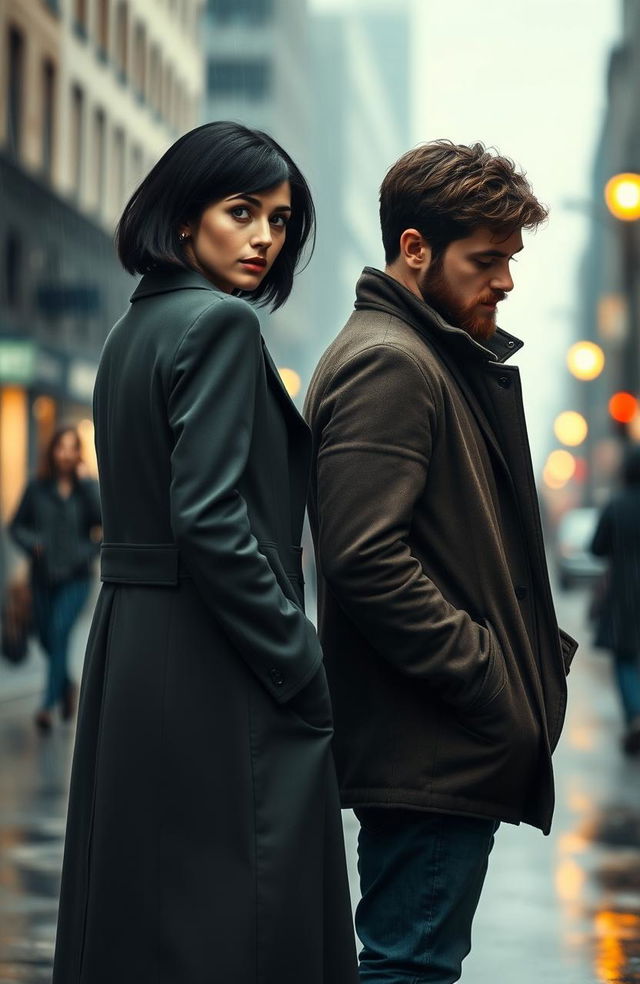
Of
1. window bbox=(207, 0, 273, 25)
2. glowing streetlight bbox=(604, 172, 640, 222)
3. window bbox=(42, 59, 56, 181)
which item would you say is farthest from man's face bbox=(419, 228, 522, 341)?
window bbox=(207, 0, 273, 25)

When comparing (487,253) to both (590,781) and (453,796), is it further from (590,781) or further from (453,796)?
(590,781)

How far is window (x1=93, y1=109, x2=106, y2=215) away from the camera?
3844 cm

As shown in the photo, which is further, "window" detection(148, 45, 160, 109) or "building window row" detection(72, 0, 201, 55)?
"window" detection(148, 45, 160, 109)

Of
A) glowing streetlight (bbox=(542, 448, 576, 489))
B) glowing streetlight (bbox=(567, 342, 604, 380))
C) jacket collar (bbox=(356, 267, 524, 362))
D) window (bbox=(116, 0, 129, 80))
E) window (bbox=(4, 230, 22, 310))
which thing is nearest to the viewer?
jacket collar (bbox=(356, 267, 524, 362))

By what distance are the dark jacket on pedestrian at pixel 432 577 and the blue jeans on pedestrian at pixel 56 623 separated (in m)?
8.61

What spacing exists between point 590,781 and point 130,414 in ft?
24.3

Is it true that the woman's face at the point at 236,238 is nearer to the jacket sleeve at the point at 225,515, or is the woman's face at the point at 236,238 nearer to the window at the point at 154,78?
the jacket sleeve at the point at 225,515

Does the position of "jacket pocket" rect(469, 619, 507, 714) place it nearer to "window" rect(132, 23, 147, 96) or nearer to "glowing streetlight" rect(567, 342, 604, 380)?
"glowing streetlight" rect(567, 342, 604, 380)

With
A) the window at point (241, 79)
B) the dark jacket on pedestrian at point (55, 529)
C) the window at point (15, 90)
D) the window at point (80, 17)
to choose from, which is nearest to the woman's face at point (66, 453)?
the dark jacket on pedestrian at point (55, 529)

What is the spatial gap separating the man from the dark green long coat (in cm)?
22

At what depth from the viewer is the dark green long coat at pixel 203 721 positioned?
3029mm

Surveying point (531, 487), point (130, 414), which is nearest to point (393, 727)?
point (531, 487)

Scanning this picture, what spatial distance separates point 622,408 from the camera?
77.8 ft

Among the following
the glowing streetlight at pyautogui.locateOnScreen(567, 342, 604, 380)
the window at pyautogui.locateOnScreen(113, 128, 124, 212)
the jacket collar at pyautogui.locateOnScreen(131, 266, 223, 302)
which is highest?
the window at pyautogui.locateOnScreen(113, 128, 124, 212)
